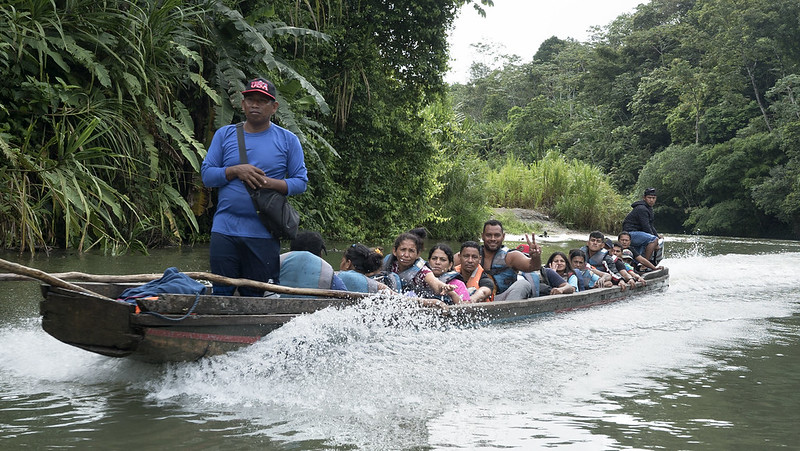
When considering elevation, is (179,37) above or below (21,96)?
above

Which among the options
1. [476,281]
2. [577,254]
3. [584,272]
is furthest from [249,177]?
[584,272]

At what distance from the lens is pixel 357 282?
5742mm

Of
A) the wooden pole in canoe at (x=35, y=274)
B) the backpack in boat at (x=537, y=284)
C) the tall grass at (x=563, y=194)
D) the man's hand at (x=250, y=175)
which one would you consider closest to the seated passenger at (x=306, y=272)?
the man's hand at (x=250, y=175)

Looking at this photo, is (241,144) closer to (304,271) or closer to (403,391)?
(304,271)

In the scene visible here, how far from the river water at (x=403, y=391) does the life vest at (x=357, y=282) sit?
37cm

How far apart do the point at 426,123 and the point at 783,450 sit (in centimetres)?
1349

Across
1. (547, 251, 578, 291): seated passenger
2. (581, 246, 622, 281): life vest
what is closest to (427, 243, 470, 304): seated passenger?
(547, 251, 578, 291): seated passenger

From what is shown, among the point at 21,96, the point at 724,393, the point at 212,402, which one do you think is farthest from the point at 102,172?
the point at 724,393

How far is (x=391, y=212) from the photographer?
621 inches

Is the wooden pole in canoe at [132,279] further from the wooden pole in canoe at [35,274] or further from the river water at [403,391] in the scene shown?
the river water at [403,391]

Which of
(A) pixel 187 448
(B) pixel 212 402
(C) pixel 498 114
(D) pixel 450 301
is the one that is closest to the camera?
(A) pixel 187 448

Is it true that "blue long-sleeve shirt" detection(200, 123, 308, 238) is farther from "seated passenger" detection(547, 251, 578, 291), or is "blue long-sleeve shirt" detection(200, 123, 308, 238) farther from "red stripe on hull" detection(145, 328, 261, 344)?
"seated passenger" detection(547, 251, 578, 291)

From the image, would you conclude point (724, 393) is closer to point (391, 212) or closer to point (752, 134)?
point (391, 212)

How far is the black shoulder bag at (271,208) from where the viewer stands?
4465mm
